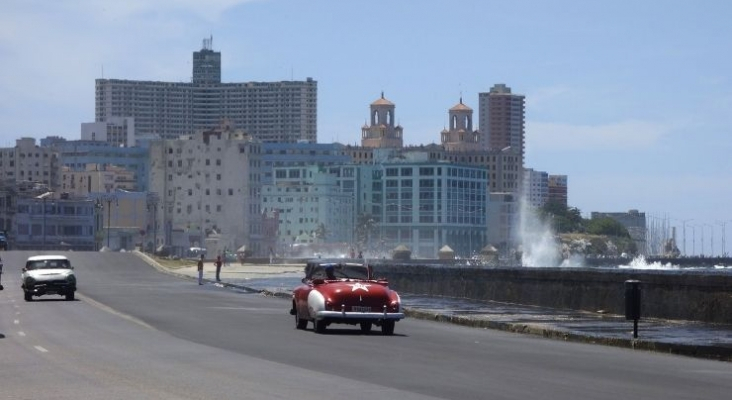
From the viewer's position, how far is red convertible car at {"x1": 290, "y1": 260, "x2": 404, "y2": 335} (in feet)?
111

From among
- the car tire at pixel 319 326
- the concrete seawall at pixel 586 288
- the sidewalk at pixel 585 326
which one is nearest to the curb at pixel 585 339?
the sidewalk at pixel 585 326

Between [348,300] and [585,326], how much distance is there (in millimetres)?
5933

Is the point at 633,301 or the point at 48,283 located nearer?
the point at 633,301

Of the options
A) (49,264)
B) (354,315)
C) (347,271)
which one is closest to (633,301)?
Result: (354,315)

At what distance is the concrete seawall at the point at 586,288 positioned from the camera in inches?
1446

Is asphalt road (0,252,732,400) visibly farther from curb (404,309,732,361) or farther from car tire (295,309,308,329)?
curb (404,309,732,361)

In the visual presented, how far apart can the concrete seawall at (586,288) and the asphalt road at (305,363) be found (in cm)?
491

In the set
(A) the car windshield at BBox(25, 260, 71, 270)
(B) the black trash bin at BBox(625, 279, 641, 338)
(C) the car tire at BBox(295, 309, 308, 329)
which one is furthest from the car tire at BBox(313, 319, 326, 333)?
(A) the car windshield at BBox(25, 260, 71, 270)

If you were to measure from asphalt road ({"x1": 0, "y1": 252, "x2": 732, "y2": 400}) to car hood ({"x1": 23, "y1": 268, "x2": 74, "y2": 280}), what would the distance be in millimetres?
13211

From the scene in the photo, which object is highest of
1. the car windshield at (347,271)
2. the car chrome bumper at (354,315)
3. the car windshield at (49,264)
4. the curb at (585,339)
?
the car windshield at (347,271)

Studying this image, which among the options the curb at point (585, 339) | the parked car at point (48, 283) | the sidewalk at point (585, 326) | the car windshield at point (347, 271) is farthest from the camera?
the parked car at point (48, 283)

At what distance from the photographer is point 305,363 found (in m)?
25.1

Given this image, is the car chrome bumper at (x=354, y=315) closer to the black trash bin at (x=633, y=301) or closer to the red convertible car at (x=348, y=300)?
the red convertible car at (x=348, y=300)

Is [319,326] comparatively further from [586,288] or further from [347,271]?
[586,288]
